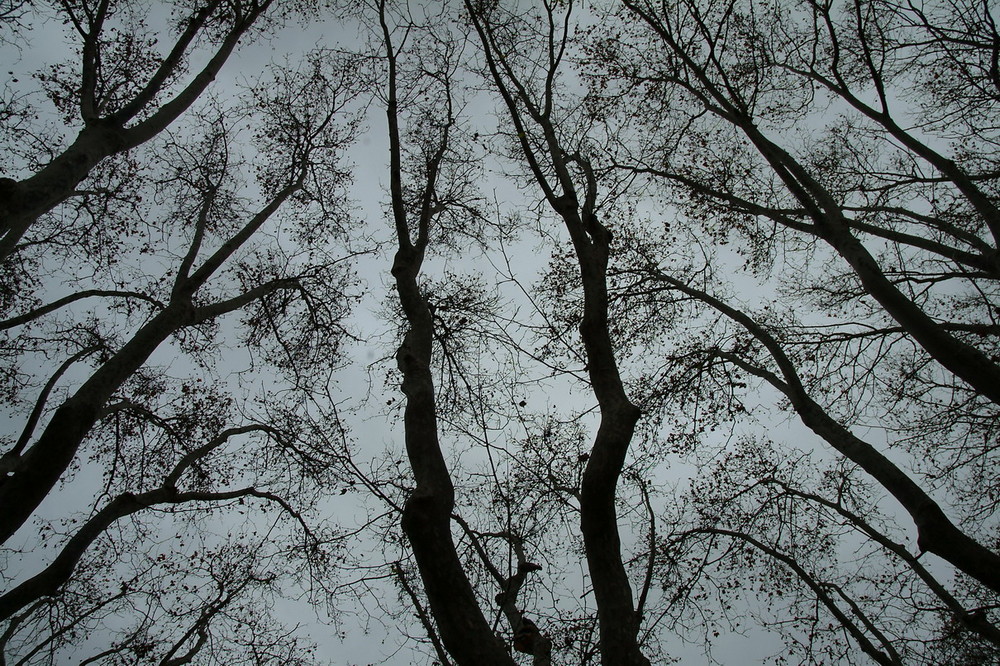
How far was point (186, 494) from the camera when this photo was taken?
7.32 m

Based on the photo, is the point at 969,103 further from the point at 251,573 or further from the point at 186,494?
the point at 251,573

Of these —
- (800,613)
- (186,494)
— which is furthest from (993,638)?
(186,494)

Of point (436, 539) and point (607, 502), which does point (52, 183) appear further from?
point (607, 502)

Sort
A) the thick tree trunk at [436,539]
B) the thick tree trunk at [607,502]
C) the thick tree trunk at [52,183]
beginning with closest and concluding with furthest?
the thick tree trunk at [436,539], the thick tree trunk at [607,502], the thick tree trunk at [52,183]

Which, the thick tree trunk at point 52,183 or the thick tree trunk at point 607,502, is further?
the thick tree trunk at point 52,183

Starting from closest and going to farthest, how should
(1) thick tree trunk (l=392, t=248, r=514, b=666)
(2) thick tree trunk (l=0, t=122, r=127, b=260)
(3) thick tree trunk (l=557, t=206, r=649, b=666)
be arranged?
(1) thick tree trunk (l=392, t=248, r=514, b=666) < (3) thick tree trunk (l=557, t=206, r=649, b=666) < (2) thick tree trunk (l=0, t=122, r=127, b=260)

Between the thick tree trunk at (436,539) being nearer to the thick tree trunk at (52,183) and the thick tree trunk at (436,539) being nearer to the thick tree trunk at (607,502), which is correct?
the thick tree trunk at (607,502)

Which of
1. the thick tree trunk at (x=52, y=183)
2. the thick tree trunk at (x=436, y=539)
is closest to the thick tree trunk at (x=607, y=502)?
the thick tree trunk at (x=436, y=539)

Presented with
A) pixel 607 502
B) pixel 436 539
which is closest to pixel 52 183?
pixel 436 539

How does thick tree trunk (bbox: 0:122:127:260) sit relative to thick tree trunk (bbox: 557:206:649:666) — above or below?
above

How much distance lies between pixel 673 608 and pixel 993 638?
3.63 meters

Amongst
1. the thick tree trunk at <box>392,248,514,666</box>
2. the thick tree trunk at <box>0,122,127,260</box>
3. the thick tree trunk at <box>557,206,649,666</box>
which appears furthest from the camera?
the thick tree trunk at <box>0,122,127,260</box>

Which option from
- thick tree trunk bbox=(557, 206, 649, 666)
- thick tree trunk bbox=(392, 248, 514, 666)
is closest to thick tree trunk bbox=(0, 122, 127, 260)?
thick tree trunk bbox=(392, 248, 514, 666)

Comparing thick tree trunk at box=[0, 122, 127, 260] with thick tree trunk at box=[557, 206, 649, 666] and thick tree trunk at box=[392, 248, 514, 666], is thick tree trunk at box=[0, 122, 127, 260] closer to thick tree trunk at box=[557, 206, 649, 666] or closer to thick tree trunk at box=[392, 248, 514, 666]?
thick tree trunk at box=[392, 248, 514, 666]
